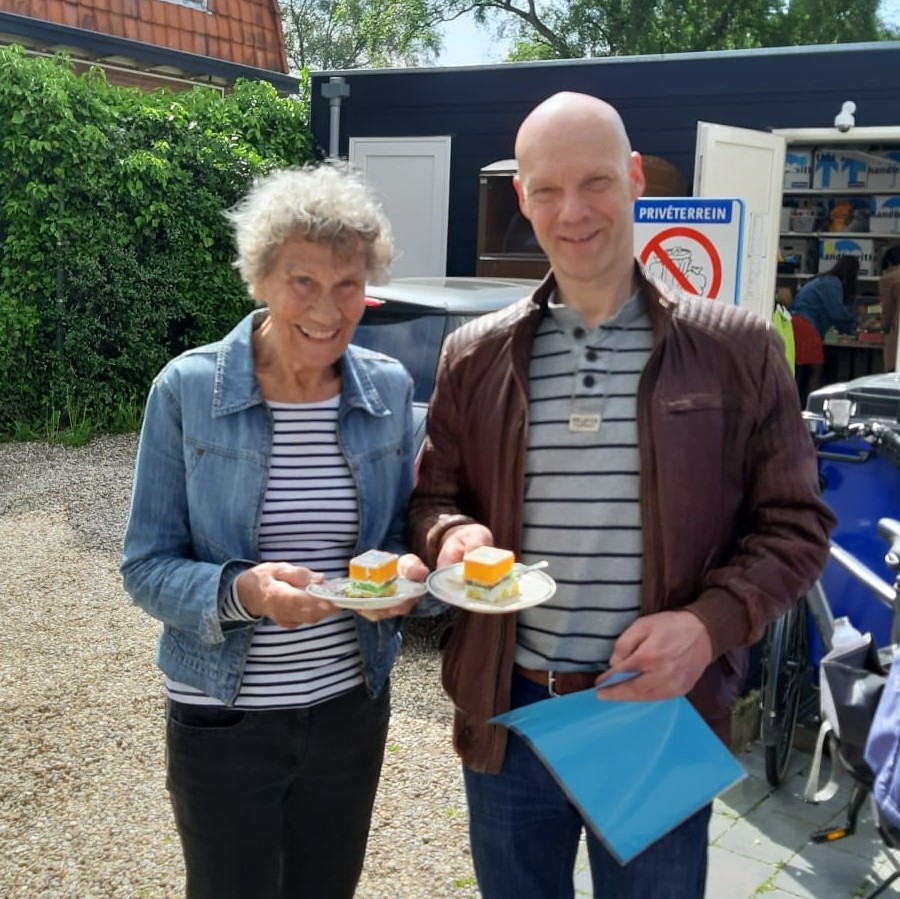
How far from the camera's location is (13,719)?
454cm

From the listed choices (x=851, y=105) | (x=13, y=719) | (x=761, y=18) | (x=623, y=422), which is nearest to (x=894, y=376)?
(x=623, y=422)

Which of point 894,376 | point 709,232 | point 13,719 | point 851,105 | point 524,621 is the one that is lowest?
point 13,719

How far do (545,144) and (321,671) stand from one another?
112cm

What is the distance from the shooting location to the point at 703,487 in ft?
6.29

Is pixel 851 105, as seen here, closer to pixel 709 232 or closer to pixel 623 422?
pixel 709 232

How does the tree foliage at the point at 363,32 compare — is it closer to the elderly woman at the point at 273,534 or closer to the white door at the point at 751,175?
the white door at the point at 751,175

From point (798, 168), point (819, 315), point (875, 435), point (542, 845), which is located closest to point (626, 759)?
point (542, 845)

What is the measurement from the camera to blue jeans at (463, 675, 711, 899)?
198cm

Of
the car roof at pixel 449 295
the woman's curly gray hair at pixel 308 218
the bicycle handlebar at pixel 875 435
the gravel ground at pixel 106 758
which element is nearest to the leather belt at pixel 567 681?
the woman's curly gray hair at pixel 308 218

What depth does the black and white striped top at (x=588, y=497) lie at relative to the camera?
195 cm

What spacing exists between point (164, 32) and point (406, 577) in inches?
545

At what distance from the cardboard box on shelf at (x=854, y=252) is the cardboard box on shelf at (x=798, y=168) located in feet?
2.74

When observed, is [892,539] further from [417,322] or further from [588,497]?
[417,322]

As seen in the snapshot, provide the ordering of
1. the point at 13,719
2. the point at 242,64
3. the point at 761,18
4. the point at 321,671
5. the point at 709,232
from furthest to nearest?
the point at 761,18 → the point at 242,64 → the point at 709,232 → the point at 13,719 → the point at 321,671
